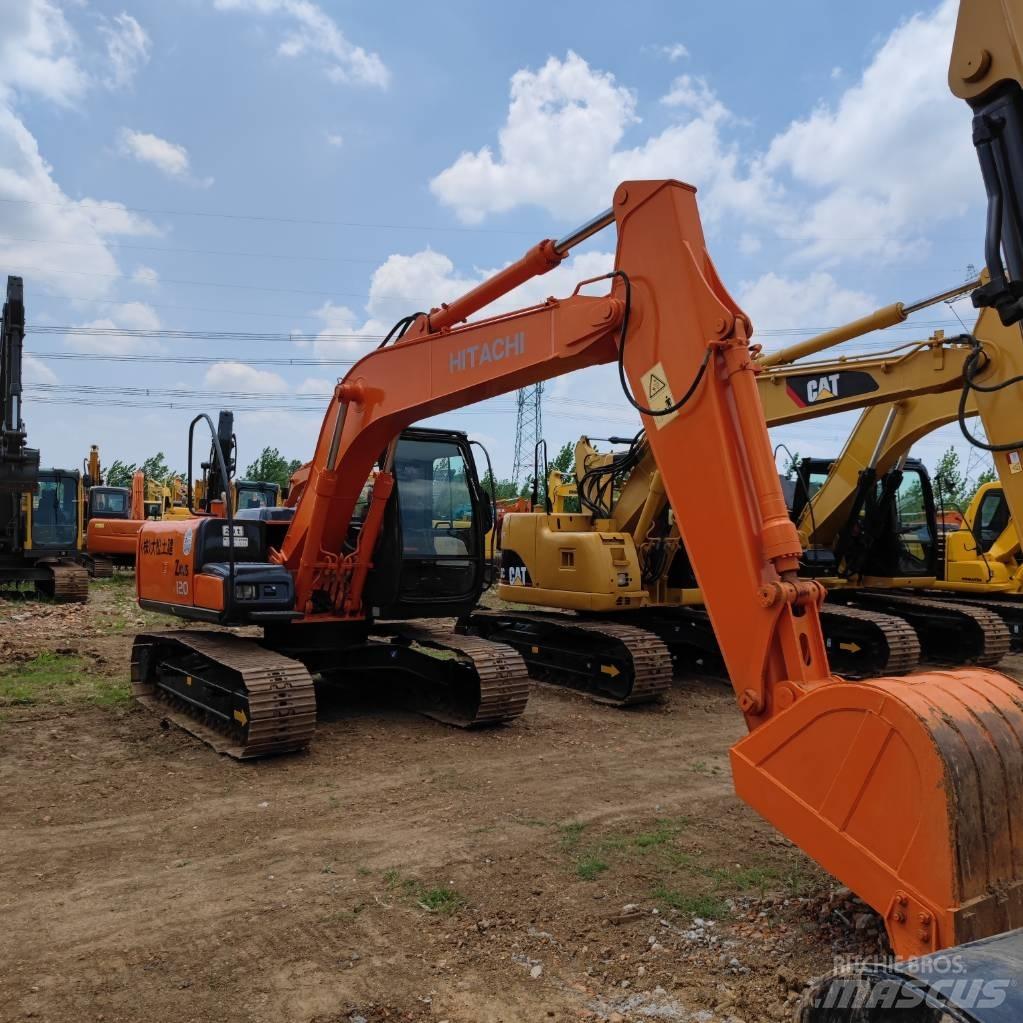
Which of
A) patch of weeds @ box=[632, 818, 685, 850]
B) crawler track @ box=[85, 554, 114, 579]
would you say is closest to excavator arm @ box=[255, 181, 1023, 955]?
patch of weeds @ box=[632, 818, 685, 850]

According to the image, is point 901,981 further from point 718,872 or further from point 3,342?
point 3,342

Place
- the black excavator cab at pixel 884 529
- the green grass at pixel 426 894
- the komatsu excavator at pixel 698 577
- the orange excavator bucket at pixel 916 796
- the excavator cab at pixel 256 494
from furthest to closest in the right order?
the excavator cab at pixel 256 494 < the black excavator cab at pixel 884 529 < the green grass at pixel 426 894 < the komatsu excavator at pixel 698 577 < the orange excavator bucket at pixel 916 796

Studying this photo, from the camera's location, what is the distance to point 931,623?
447 inches

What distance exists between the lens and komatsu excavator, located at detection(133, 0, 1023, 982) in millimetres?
3020

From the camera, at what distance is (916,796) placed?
9.84ft

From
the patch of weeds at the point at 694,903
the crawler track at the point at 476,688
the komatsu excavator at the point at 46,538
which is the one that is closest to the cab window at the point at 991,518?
the crawler track at the point at 476,688

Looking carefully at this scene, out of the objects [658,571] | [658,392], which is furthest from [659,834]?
[658,571]

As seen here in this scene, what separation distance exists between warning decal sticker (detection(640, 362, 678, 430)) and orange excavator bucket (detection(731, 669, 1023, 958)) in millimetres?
1498

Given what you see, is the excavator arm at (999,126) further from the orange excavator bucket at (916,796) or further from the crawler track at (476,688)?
the crawler track at (476,688)

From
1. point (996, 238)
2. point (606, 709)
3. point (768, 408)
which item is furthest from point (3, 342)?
point (996, 238)

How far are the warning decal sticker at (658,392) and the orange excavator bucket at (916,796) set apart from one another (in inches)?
59.0

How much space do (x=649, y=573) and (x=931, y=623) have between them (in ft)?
13.4

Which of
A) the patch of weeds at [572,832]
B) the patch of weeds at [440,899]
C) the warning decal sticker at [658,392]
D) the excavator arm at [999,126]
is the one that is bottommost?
the patch of weeds at [440,899]

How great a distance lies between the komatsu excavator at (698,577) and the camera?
9.91 ft
